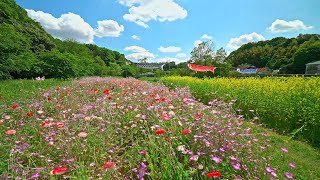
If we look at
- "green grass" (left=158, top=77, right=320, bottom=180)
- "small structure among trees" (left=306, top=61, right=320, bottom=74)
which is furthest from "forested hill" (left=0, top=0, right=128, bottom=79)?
"small structure among trees" (left=306, top=61, right=320, bottom=74)

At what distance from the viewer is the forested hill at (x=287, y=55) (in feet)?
199

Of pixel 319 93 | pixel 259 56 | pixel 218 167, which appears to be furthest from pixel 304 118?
pixel 259 56

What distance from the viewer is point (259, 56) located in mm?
101938

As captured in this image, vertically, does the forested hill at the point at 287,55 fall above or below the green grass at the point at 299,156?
above

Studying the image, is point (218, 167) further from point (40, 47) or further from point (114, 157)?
point (40, 47)

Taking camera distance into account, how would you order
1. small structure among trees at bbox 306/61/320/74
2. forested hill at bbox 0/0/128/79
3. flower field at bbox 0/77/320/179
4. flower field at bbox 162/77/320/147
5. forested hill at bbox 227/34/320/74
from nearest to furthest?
flower field at bbox 0/77/320/179 < flower field at bbox 162/77/320/147 < forested hill at bbox 0/0/128/79 < small structure among trees at bbox 306/61/320/74 < forested hill at bbox 227/34/320/74

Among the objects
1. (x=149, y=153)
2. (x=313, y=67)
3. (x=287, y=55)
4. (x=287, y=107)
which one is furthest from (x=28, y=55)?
(x=287, y=55)

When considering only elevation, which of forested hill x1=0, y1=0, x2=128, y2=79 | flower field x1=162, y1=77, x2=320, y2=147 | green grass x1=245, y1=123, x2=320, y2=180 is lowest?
green grass x1=245, y1=123, x2=320, y2=180

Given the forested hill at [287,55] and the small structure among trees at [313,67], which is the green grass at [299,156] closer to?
the small structure among trees at [313,67]

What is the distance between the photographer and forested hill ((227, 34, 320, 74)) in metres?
60.7

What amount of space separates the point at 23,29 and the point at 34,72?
857cm

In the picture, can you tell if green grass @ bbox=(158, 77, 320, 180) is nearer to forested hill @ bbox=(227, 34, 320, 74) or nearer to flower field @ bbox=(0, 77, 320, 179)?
flower field @ bbox=(0, 77, 320, 179)

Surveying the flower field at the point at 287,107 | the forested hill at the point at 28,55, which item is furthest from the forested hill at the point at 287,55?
the flower field at the point at 287,107

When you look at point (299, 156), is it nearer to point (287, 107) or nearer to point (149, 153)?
point (287, 107)
